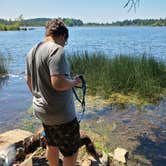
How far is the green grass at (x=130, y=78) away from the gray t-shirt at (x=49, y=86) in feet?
20.0

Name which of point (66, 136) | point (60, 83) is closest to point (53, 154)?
point (66, 136)

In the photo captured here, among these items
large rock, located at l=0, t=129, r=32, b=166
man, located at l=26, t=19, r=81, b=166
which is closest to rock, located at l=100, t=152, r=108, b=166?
large rock, located at l=0, t=129, r=32, b=166

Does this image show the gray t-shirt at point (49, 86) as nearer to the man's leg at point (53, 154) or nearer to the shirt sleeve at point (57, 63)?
the shirt sleeve at point (57, 63)

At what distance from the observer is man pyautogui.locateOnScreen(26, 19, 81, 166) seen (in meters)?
2.68

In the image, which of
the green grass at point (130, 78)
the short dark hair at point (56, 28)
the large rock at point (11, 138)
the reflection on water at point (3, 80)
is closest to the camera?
the short dark hair at point (56, 28)

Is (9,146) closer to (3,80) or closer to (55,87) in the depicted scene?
(55,87)

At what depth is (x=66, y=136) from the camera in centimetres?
291

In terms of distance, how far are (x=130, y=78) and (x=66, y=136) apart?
657cm

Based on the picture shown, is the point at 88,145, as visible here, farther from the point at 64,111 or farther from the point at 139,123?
the point at 139,123

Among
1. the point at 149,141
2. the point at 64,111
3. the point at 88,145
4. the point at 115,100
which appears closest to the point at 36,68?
the point at 64,111

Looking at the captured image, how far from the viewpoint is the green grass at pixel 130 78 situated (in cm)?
898

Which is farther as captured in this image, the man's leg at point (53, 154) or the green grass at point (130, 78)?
the green grass at point (130, 78)

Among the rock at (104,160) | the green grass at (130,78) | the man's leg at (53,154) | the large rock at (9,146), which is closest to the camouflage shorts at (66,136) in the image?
the man's leg at (53,154)

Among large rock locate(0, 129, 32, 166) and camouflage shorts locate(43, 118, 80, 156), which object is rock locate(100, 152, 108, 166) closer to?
large rock locate(0, 129, 32, 166)
